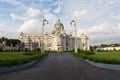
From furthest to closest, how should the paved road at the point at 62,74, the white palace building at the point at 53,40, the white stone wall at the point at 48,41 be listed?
the white stone wall at the point at 48,41 < the white palace building at the point at 53,40 < the paved road at the point at 62,74

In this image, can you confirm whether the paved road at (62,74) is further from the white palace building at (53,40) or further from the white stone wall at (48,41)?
the white stone wall at (48,41)

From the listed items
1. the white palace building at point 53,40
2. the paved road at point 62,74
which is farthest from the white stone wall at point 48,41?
the paved road at point 62,74

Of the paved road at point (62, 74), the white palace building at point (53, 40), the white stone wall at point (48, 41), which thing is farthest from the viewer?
the white stone wall at point (48, 41)

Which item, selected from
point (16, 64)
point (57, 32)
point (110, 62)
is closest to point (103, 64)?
point (110, 62)

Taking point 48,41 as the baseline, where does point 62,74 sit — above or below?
below

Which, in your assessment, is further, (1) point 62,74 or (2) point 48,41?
(2) point 48,41

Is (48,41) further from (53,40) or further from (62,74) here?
(62,74)

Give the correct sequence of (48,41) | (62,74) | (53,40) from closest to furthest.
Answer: (62,74) → (53,40) → (48,41)

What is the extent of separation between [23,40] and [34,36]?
10.1 metres

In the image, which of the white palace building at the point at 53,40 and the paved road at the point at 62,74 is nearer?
the paved road at the point at 62,74

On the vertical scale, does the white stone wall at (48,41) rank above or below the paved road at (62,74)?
above

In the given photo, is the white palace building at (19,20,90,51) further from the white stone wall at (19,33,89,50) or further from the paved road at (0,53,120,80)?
→ the paved road at (0,53,120,80)

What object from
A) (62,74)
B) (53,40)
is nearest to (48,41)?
(53,40)

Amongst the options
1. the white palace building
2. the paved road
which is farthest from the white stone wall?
the paved road
